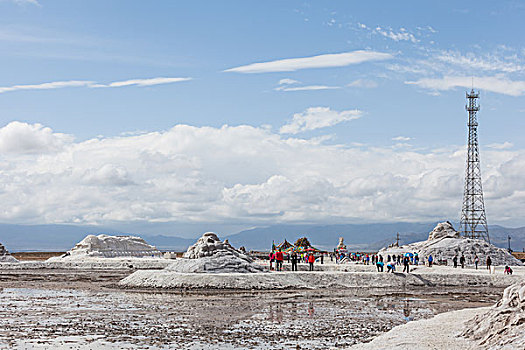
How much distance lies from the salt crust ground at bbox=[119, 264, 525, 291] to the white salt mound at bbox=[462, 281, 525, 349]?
21.4 meters

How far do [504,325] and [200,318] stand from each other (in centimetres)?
1268

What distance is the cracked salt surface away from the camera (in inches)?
724

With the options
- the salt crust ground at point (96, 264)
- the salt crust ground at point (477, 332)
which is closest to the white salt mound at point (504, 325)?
the salt crust ground at point (477, 332)

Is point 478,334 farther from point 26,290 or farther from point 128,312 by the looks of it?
point 26,290

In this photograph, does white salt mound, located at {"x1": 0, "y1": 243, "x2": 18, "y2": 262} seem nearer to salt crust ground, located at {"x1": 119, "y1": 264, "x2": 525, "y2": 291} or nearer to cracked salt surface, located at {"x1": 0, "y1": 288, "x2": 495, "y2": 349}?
salt crust ground, located at {"x1": 119, "y1": 264, "x2": 525, "y2": 291}

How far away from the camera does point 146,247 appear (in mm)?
81938

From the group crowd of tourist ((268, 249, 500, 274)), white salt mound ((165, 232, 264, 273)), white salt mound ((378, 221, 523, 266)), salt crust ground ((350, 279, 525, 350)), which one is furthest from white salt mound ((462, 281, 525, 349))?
white salt mound ((378, 221, 523, 266))

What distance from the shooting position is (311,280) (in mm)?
39438

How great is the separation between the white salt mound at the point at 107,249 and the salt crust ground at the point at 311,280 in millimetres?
35710

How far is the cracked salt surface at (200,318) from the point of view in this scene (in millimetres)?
18391

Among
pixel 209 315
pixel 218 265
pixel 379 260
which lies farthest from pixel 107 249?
pixel 209 315

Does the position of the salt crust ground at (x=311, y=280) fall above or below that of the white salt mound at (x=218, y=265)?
below

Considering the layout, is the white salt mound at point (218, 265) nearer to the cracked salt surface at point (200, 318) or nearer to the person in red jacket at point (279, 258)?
the person in red jacket at point (279, 258)

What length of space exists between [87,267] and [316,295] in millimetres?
39292
